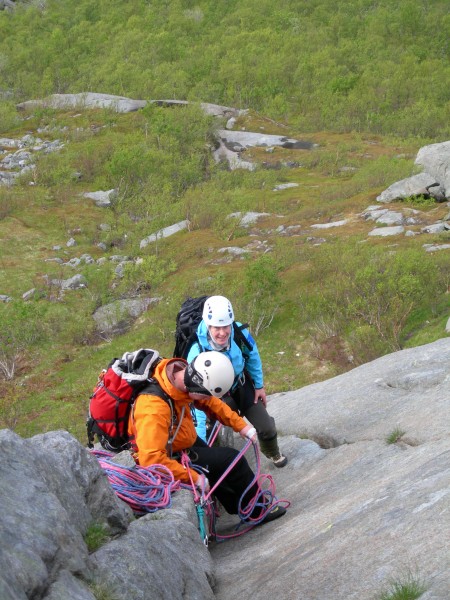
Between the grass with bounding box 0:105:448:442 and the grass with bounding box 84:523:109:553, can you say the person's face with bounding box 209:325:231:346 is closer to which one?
the grass with bounding box 84:523:109:553

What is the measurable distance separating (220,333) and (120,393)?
64.5 inches

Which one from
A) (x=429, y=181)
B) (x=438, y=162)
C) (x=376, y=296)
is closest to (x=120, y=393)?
(x=376, y=296)

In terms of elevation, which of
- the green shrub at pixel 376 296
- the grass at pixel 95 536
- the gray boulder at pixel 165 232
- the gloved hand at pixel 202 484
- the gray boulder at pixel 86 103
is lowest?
the gray boulder at pixel 86 103

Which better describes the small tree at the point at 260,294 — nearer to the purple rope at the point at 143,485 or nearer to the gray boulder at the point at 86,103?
the purple rope at the point at 143,485

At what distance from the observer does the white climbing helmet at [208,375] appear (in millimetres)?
6980

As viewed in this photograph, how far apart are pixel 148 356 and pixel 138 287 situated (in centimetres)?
3267

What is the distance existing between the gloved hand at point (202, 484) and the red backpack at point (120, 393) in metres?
1.07

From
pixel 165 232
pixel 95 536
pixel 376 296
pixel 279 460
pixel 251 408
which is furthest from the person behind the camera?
pixel 165 232

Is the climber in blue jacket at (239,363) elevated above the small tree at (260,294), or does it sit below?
above

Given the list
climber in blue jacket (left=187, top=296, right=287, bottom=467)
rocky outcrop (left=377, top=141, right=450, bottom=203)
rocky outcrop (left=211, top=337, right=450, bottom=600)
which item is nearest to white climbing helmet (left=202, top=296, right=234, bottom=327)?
climber in blue jacket (left=187, top=296, right=287, bottom=467)

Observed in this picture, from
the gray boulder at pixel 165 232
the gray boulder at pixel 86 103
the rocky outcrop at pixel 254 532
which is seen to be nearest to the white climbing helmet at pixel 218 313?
the rocky outcrop at pixel 254 532

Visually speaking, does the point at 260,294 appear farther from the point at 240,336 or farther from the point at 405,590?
the point at 405,590

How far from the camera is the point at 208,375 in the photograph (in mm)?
Answer: 6973

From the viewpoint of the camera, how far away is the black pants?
791 centimetres
